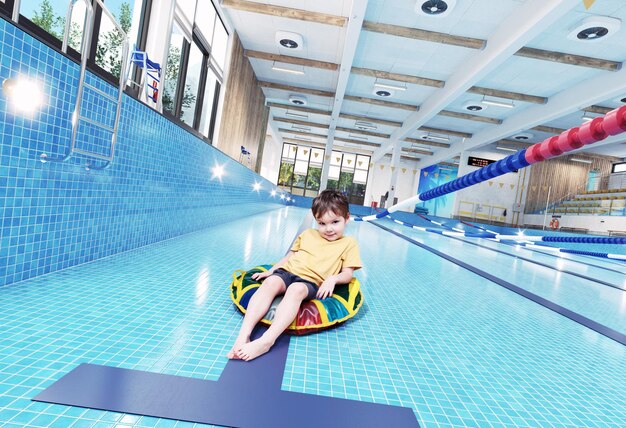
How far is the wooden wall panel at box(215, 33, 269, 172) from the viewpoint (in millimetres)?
8859

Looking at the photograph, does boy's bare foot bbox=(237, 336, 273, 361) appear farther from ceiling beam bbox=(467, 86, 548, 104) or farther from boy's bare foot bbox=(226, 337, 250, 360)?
ceiling beam bbox=(467, 86, 548, 104)

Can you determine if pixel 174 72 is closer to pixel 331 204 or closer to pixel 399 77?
pixel 331 204

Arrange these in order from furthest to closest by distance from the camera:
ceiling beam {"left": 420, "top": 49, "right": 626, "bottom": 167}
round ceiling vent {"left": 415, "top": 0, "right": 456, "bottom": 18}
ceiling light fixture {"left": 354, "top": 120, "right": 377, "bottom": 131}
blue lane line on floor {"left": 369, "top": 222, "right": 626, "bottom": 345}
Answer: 1. ceiling light fixture {"left": 354, "top": 120, "right": 377, "bottom": 131}
2. ceiling beam {"left": 420, "top": 49, "right": 626, "bottom": 167}
3. round ceiling vent {"left": 415, "top": 0, "right": 456, "bottom": 18}
4. blue lane line on floor {"left": 369, "top": 222, "right": 626, "bottom": 345}

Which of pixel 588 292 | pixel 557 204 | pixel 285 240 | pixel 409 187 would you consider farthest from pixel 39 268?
pixel 409 187

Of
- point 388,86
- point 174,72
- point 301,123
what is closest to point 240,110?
point 174,72

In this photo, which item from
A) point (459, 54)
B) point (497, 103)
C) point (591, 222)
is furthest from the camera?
point (591, 222)

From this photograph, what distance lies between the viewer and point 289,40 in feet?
28.0

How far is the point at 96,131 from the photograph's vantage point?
216cm

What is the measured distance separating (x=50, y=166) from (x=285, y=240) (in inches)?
116

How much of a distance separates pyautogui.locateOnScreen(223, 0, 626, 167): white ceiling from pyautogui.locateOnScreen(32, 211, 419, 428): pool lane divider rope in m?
6.49

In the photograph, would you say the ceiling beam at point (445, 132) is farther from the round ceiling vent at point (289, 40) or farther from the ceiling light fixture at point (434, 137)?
the round ceiling vent at point (289, 40)

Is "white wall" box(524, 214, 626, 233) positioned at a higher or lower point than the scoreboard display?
lower

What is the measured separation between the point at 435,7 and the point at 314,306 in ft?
21.5

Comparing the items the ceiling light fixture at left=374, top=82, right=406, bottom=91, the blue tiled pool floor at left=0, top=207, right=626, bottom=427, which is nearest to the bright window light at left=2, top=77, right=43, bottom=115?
the blue tiled pool floor at left=0, top=207, right=626, bottom=427
